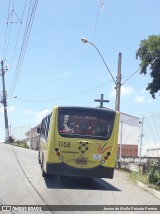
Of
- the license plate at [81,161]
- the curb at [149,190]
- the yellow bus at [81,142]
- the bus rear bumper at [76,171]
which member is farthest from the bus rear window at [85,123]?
the curb at [149,190]

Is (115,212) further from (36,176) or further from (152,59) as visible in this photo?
(152,59)

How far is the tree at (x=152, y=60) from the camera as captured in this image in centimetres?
2998

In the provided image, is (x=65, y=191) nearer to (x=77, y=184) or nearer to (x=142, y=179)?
(x=77, y=184)

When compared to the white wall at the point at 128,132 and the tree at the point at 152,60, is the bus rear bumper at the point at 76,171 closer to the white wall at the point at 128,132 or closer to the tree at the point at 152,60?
the white wall at the point at 128,132

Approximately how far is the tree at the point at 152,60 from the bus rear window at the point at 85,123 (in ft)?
49.3

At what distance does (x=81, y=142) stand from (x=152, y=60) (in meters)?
16.3

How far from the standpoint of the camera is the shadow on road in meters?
15.4

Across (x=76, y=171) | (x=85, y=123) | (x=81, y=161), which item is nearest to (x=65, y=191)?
(x=76, y=171)

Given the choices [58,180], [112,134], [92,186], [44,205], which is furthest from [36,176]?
[44,205]

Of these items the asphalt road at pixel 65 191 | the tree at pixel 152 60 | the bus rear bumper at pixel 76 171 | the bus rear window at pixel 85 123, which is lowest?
the asphalt road at pixel 65 191

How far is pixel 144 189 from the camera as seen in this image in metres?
15.6

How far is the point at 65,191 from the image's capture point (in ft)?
46.3

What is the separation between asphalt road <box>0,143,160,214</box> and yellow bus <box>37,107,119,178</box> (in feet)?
2.07

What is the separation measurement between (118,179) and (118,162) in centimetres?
558
